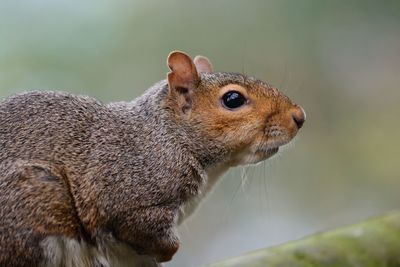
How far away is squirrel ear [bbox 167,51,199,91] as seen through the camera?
3941mm

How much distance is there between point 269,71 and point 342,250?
2637 millimetres

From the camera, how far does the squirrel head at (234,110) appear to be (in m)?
3.98

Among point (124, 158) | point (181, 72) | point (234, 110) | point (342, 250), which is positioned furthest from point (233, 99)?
point (342, 250)

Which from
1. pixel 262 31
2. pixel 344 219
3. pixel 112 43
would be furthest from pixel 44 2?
pixel 344 219

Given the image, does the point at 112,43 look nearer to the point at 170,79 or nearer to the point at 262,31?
the point at 262,31

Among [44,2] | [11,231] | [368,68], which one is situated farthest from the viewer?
[368,68]

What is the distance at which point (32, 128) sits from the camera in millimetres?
3865

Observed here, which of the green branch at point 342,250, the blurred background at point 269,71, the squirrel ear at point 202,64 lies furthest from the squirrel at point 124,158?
the blurred background at point 269,71

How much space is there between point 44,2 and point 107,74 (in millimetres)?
494

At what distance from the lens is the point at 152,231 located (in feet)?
12.6

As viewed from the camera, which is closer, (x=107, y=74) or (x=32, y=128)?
(x=32, y=128)

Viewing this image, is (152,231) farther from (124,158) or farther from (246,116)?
(246,116)

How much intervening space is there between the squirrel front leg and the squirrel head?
1.10 feet

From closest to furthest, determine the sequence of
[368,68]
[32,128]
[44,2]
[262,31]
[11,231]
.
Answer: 1. [11,231]
2. [32,128]
3. [44,2]
4. [262,31]
5. [368,68]
